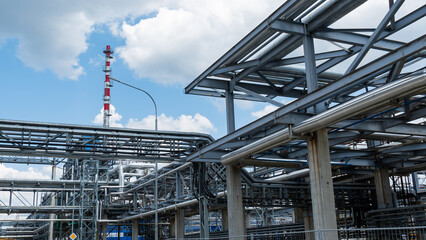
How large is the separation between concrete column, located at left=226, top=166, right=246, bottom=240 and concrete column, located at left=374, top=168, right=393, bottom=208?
942 cm

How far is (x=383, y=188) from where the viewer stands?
25.3 meters

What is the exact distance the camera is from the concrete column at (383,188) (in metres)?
25.1

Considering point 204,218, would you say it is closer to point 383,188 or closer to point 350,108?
point 383,188

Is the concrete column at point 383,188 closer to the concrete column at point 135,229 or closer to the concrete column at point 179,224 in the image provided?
the concrete column at point 179,224

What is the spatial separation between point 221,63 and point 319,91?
6.08 metres

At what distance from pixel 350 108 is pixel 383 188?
568 inches

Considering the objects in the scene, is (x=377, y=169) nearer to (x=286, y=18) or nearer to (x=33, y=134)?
(x=286, y=18)

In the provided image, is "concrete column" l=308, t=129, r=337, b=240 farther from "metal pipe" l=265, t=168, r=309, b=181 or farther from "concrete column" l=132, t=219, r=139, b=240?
"concrete column" l=132, t=219, r=139, b=240

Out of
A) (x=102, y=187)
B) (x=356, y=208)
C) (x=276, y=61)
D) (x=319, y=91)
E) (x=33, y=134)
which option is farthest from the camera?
(x=102, y=187)

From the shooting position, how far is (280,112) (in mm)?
15406

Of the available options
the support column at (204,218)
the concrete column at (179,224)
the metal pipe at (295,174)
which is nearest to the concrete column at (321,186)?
the support column at (204,218)

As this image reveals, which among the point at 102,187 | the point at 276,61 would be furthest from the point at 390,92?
the point at 102,187

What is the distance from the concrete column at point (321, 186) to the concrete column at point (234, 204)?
230 inches

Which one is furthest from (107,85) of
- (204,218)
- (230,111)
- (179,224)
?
(230,111)
